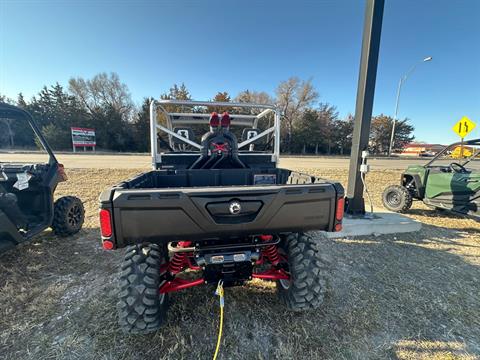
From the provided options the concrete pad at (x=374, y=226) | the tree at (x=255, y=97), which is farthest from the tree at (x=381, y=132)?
the concrete pad at (x=374, y=226)

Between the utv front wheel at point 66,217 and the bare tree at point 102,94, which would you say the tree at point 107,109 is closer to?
the bare tree at point 102,94

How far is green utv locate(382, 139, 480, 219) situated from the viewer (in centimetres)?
455

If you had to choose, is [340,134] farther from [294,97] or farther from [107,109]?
[107,109]

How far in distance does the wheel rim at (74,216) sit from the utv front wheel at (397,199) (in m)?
6.95

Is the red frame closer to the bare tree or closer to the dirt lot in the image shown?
the dirt lot

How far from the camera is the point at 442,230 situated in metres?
4.54

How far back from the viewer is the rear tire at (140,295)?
1.77m

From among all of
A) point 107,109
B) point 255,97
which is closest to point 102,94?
point 107,109

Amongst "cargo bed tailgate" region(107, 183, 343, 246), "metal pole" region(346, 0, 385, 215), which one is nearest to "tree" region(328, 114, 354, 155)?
"metal pole" region(346, 0, 385, 215)

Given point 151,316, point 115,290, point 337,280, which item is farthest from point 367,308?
point 115,290

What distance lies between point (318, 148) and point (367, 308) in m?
39.7

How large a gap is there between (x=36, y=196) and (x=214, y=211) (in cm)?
375

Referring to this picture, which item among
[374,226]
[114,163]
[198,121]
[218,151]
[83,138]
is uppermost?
[83,138]

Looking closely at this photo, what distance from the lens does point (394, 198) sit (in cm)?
562
